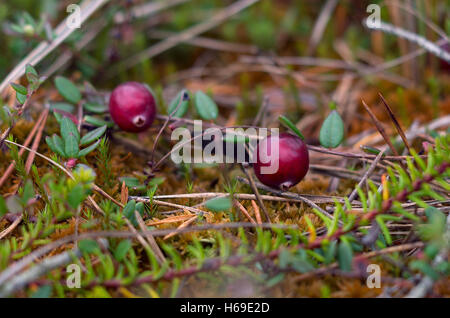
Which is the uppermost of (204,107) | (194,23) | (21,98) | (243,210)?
(194,23)

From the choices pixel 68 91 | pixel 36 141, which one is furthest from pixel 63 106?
pixel 36 141

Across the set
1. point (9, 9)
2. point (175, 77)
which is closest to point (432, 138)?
point (175, 77)

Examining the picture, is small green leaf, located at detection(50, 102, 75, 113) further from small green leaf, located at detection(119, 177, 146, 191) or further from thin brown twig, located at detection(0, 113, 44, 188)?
small green leaf, located at detection(119, 177, 146, 191)

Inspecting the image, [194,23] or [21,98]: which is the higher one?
[194,23]

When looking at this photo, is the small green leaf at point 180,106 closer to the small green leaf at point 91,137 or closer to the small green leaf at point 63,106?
the small green leaf at point 91,137

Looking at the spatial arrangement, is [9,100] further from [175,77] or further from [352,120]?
[352,120]

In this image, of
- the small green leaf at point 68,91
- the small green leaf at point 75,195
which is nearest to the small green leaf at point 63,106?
the small green leaf at point 68,91

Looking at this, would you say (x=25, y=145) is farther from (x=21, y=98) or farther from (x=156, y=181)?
(x=156, y=181)
